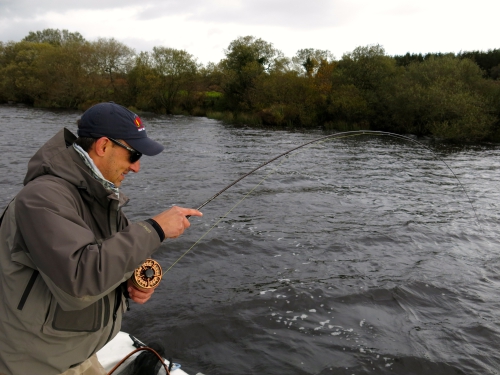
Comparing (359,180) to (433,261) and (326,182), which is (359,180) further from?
(433,261)

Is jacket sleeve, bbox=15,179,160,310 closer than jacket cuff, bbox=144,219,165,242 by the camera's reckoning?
Yes

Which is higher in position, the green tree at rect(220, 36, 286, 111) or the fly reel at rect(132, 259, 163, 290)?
the green tree at rect(220, 36, 286, 111)

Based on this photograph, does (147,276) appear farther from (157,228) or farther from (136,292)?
(157,228)

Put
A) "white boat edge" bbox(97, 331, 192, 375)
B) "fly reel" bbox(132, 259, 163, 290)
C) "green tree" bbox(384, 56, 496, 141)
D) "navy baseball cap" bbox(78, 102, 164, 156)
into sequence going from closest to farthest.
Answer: "navy baseball cap" bbox(78, 102, 164, 156)
"fly reel" bbox(132, 259, 163, 290)
"white boat edge" bbox(97, 331, 192, 375)
"green tree" bbox(384, 56, 496, 141)

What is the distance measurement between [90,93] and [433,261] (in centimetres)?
4121

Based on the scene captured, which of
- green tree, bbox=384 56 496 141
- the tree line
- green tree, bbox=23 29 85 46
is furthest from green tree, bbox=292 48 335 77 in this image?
green tree, bbox=23 29 85 46

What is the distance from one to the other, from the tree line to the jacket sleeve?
27.4 meters

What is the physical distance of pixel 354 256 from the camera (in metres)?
7.44

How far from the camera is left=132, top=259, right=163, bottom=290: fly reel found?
7.82ft

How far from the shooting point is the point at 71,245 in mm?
1727

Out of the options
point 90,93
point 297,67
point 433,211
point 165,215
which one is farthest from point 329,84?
point 165,215

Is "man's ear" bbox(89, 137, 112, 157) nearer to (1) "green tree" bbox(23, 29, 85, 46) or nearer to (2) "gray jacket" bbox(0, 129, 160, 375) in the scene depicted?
(2) "gray jacket" bbox(0, 129, 160, 375)

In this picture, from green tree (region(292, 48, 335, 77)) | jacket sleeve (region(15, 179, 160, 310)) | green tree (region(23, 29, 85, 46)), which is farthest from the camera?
green tree (region(23, 29, 85, 46))

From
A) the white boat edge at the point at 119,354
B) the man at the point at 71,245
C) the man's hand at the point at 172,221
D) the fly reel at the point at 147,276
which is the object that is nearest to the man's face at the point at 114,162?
the man at the point at 71,245
